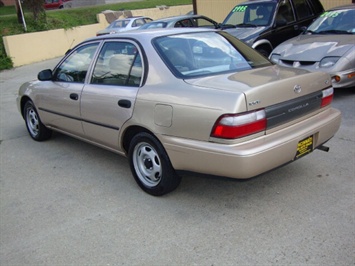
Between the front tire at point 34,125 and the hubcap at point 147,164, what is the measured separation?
2.43 metres

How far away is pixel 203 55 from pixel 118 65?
937 millimetres

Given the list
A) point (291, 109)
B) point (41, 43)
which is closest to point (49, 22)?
point (41, 43)

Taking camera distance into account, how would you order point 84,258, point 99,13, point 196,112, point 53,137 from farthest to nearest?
point 99,13 < point 53,137 < point 196,112 < point 84,258

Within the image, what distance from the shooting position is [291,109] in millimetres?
3381

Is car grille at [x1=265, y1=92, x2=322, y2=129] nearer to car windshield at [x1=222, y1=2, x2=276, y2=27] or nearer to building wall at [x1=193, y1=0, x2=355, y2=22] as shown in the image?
car windshield at [x1=222, y1=2, x2=276, y2=27]

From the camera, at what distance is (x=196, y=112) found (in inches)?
125

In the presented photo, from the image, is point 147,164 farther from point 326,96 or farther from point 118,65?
point 326,96

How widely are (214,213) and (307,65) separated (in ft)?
13.9

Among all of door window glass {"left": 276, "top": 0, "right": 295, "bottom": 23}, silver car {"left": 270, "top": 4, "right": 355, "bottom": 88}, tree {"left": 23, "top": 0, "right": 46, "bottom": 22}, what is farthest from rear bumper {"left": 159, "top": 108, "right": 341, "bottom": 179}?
tree {"left": 23, "top": 0, "right": 46, "bottom": 22}

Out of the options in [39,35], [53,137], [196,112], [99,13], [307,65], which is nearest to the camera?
[196,112]

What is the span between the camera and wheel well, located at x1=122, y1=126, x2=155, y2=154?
12.4 feet

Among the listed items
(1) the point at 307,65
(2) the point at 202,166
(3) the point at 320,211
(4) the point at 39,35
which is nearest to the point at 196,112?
(2) the point at 202,166

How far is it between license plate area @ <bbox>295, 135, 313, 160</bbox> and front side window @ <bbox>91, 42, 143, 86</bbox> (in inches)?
65.1

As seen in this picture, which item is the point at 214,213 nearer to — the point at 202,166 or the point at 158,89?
the point at 202,166
